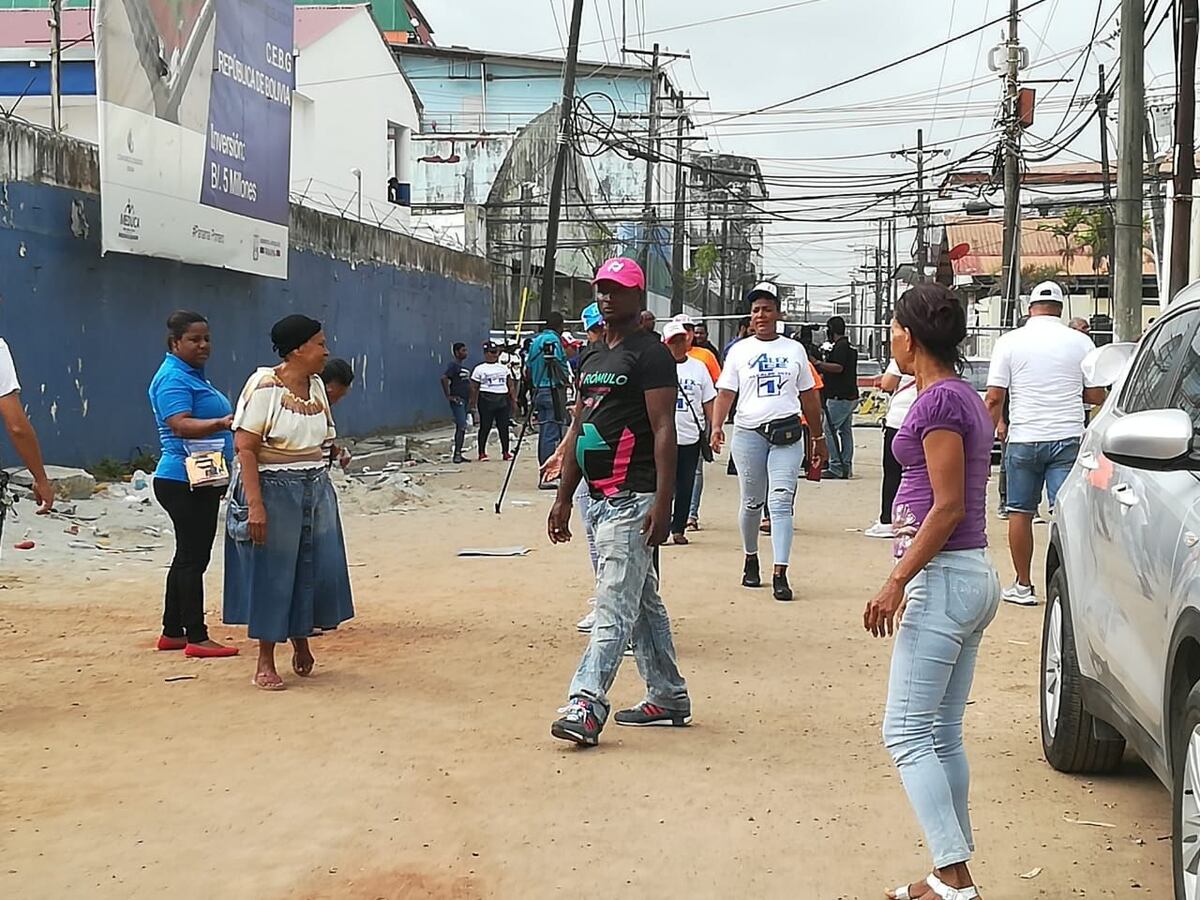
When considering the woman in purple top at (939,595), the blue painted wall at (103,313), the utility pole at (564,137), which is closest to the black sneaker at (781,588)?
the woman in purple top at (939,595)

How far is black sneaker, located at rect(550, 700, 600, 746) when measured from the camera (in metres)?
5.57

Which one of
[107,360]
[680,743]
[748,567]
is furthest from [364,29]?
[680,743]

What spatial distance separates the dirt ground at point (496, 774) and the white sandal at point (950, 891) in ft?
0.96

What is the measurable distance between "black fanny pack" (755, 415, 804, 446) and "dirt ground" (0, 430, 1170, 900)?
1.06 meters

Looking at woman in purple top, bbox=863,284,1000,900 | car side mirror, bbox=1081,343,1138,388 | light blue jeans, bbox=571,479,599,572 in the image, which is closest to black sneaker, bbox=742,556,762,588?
light blue jeans, bbox=571,479,599,572

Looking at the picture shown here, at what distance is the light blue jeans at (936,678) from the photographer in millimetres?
3895

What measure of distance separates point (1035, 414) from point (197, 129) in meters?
9.86

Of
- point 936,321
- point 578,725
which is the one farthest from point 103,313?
point 936,321

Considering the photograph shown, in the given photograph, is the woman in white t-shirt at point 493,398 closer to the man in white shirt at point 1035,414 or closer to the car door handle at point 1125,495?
the man in white shirt at point 1035,414

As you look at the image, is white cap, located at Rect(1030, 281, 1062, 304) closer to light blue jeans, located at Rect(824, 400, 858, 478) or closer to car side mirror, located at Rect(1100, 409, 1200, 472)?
car side mirror, located at Rect(1100, 409, 1200, 472)

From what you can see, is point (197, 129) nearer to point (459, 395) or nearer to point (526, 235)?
point (459, 395)

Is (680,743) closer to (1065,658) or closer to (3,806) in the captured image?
(1065,658)

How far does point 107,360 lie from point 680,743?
1010 centimetres

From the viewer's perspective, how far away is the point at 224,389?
16.8 meters
